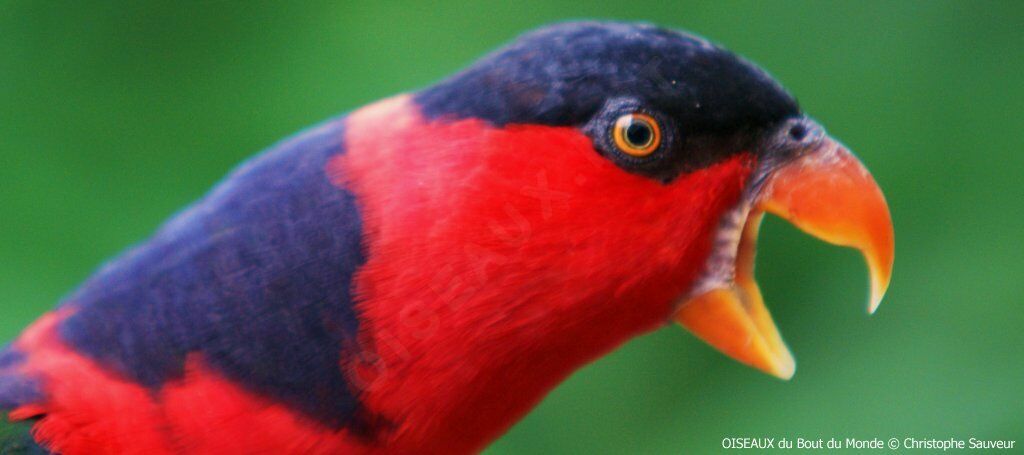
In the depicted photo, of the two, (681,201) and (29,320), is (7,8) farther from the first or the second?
(681,201)

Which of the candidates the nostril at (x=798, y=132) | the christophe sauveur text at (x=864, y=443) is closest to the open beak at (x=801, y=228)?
the nostril at (x=798, y=132)

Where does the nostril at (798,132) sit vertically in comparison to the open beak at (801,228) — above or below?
above

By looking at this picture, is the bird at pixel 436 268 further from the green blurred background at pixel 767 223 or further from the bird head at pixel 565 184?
the green blurred background at pixel 767 223

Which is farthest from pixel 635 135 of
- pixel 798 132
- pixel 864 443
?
pixel 864 443

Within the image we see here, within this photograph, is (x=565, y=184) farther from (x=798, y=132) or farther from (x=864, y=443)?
(x=864, y=443)

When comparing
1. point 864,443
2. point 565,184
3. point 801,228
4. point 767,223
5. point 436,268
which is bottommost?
point 436,268

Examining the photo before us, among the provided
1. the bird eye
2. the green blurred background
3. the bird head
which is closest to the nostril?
the bird head
